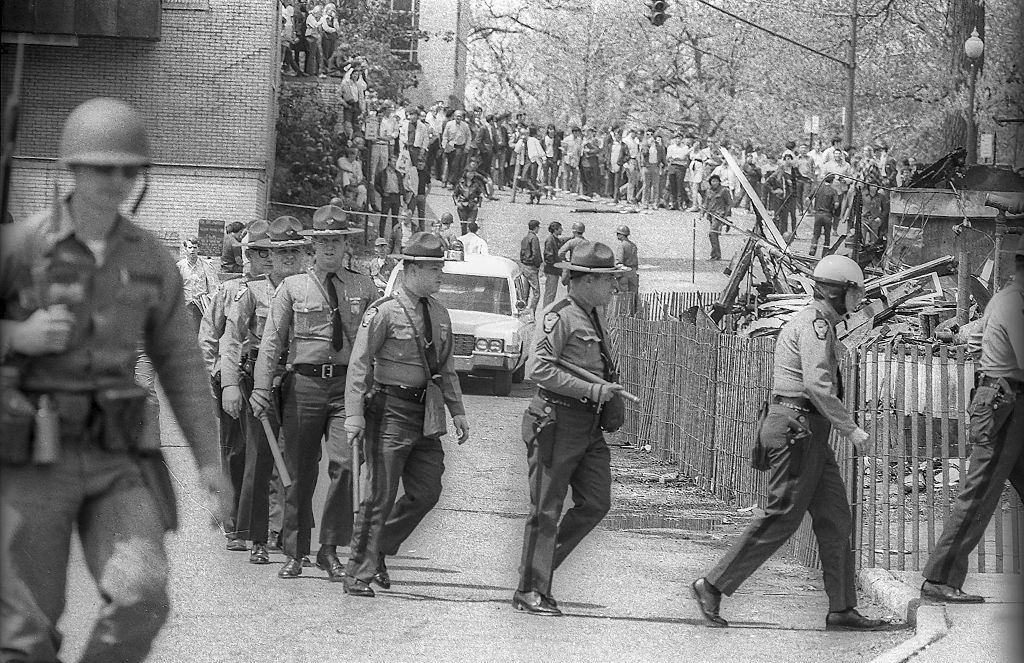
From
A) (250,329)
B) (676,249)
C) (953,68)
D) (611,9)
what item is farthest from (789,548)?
(611,9)

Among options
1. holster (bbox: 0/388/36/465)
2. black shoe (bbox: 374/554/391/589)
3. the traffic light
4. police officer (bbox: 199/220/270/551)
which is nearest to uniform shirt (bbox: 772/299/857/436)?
black shoe (bbox: 374/554/391/589)

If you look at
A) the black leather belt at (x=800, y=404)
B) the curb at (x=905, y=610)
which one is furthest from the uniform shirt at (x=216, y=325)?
the curb at (x=905, y=610)

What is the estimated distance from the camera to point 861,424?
9305mm

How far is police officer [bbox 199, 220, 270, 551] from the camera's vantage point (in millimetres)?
10305

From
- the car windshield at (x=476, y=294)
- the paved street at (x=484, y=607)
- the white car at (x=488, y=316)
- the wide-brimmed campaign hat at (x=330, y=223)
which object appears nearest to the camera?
the paved street at (x=484, y=607)

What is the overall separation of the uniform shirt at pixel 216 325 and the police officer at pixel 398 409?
1931mm

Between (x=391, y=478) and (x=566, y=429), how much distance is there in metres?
1.00

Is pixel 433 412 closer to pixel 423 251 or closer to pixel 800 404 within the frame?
pixel 423 251

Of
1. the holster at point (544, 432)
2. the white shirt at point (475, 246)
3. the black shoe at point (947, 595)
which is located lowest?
the black shoe at point (947, 595)

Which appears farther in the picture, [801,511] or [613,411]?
[613,411]

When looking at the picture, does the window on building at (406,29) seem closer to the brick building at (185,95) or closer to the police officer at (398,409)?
the brick building at (185,95)

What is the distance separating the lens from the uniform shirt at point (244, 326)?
9805 millimetres

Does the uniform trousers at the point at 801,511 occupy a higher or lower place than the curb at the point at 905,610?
higher

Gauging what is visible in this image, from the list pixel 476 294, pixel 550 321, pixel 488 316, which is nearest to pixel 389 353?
pixel 550 321
